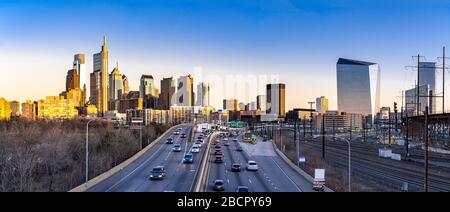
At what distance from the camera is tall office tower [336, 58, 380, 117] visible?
372 feet

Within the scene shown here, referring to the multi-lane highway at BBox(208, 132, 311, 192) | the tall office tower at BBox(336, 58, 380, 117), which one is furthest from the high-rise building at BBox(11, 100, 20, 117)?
the tall office tower at BBox(336, 58, 380, 117)

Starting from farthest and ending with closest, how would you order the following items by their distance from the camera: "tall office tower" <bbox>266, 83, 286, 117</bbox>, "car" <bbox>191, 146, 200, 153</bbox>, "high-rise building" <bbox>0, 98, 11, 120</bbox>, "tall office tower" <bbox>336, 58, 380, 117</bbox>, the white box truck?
"tall office tower" <bbox>336, 58, 380, 117</bbox>, "high-rise building" <bbox>0, 98, 11, 120</bbox>, "car" <bbox>191, 146, 200, 153</bbox>, the white box truck, "tall office tower" <bbox>266, 83, 286, 117</bbox>

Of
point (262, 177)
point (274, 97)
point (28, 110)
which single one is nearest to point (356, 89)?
point (28, 110)

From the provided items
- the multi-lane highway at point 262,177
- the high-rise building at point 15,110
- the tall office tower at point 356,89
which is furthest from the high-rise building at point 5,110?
the tall office tower at point 356,89

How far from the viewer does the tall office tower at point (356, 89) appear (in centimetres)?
11329

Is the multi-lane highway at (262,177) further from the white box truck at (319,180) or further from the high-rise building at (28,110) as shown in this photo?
the high-rise building at (28,110)

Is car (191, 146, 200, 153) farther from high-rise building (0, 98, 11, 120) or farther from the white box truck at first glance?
high-rise building (0, 98, 11, 120)

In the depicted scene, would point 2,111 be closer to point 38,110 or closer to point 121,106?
point 38,110

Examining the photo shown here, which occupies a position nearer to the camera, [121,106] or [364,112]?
[121,106]

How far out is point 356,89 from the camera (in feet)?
381
